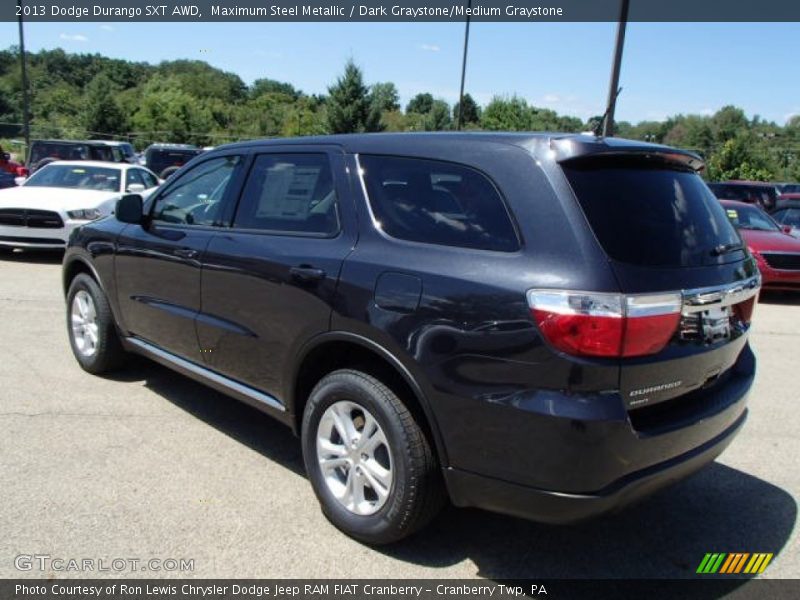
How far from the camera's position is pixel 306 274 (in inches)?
122

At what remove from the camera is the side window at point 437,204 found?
259 cm

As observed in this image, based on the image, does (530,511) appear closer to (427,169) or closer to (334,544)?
(334,544)

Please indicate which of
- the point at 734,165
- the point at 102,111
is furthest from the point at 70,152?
the point at 102,111

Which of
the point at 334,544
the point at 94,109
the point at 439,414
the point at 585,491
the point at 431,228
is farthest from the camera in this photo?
the point at 94,109

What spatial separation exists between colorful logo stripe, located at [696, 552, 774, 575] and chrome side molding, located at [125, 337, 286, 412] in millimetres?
2113

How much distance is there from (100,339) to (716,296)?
413 centimetres

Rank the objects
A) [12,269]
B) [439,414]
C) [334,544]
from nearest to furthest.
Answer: [439,414], [334,544], [12,269]

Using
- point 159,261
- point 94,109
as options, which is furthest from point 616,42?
point 94,109

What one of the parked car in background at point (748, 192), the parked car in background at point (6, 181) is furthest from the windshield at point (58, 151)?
the parked car in background at point (748, 192)

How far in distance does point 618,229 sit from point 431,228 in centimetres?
76

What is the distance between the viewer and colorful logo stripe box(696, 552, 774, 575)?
290cm

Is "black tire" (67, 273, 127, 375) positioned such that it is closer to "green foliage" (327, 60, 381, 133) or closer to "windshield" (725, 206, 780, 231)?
"windshield" (725, 206, 780, 231)

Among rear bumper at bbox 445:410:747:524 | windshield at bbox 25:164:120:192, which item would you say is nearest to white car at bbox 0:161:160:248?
windshield at bbox 25:164:120:192

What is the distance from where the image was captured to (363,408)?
9.45 ft
